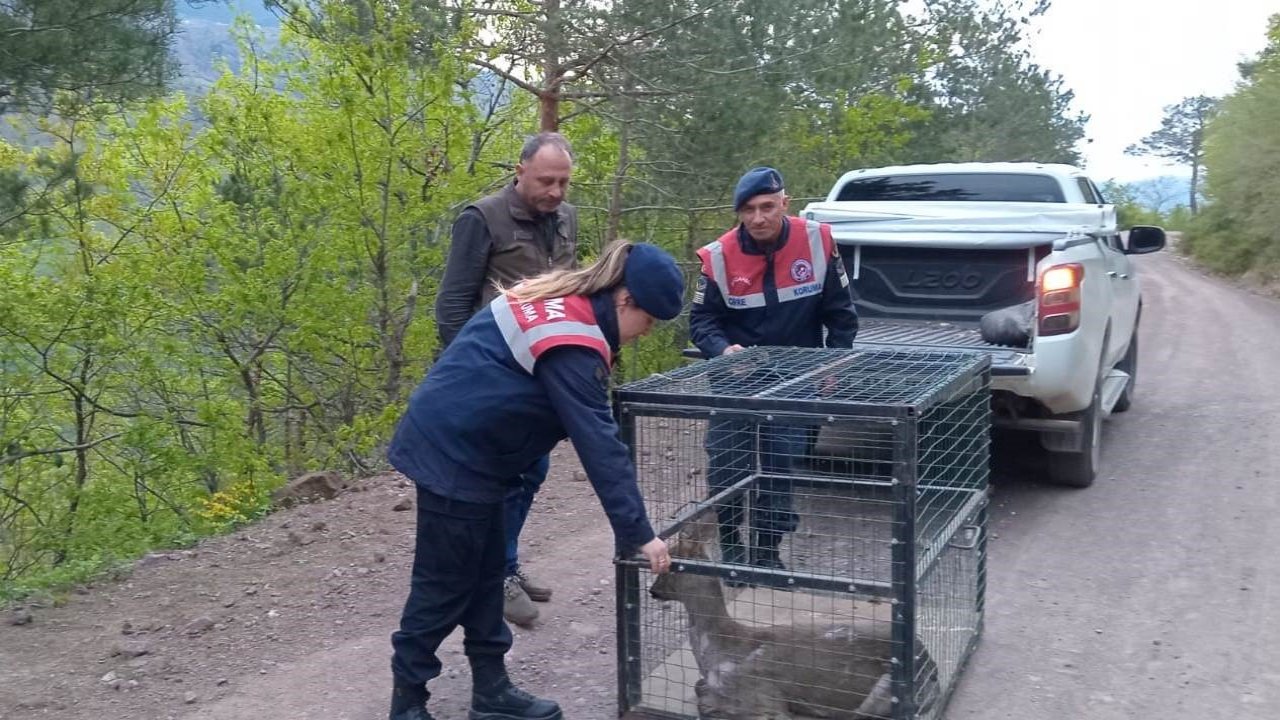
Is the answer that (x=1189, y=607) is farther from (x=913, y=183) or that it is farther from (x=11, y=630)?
(x=11, y=630)

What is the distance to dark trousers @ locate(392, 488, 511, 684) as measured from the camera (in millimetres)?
3369

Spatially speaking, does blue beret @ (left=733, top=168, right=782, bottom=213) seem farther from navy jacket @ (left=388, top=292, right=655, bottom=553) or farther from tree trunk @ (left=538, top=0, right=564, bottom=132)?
tree trunk @ (left=538, top=0, right=564, bottom=132)

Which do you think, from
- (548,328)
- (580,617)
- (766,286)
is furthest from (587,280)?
(580,617)

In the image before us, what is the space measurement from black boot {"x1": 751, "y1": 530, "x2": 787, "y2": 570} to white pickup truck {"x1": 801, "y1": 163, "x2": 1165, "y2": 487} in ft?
7.55

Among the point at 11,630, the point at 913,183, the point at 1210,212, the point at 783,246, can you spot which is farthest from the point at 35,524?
the point at 1210,212

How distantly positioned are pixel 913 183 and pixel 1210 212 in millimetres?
27240

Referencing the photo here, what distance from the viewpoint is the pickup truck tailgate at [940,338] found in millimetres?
5926

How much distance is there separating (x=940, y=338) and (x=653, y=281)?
3.90 m

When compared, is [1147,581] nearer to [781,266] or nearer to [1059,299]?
[1059,299]

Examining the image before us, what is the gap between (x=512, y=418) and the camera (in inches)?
127

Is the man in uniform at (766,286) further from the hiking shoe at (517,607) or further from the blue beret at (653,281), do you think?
the blue beret at (653,281)

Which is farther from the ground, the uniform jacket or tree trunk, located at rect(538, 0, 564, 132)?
tree trunk, located at rect(538, 0, 564, 132)

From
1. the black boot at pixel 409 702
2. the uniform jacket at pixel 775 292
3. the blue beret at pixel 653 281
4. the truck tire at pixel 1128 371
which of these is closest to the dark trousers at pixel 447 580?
the black boot at pixel 409 702

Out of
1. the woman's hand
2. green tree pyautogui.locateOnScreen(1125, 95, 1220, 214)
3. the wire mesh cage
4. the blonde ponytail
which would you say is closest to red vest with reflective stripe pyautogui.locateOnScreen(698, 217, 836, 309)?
the wire mesh cage
